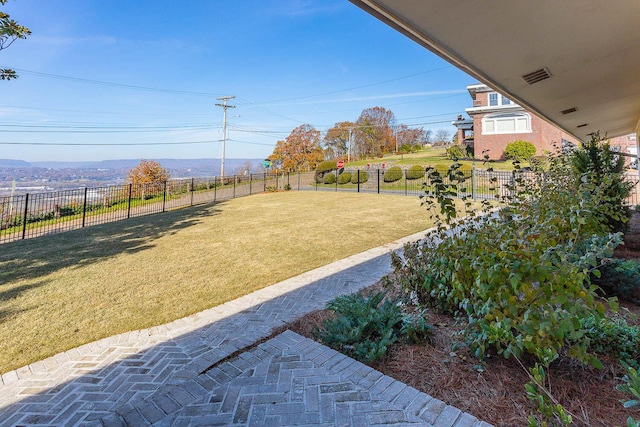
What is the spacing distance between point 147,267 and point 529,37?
5815 millimetres

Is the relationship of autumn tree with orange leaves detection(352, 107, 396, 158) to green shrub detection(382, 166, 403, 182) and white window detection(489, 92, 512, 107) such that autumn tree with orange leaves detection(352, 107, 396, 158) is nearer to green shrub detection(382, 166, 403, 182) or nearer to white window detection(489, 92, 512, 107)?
white window detection(489, 92, 512, 107)

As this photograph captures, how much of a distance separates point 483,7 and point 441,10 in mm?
282

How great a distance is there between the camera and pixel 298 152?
33781 mm

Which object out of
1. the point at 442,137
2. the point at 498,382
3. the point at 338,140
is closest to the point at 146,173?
the point at 498,382

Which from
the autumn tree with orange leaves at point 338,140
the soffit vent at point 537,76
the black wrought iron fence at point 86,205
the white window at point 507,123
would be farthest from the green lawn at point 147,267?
the autumn tree with orange leaves at point 338,140

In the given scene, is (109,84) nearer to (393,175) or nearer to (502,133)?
(393,175)

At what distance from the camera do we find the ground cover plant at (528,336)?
1599mm

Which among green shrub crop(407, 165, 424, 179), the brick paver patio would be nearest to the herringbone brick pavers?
the brick paver patio

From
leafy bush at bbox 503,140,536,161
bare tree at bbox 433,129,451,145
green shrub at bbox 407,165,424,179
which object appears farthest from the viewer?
bare tree at bbox 433,129,451,145

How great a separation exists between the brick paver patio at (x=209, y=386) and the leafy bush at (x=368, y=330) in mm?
119

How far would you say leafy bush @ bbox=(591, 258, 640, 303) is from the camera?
3.18 metres

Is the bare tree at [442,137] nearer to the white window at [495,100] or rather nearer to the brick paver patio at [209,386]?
the white window at [495,100]

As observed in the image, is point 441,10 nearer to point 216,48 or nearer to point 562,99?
point 562,99

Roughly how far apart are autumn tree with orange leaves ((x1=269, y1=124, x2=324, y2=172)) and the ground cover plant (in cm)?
3136
